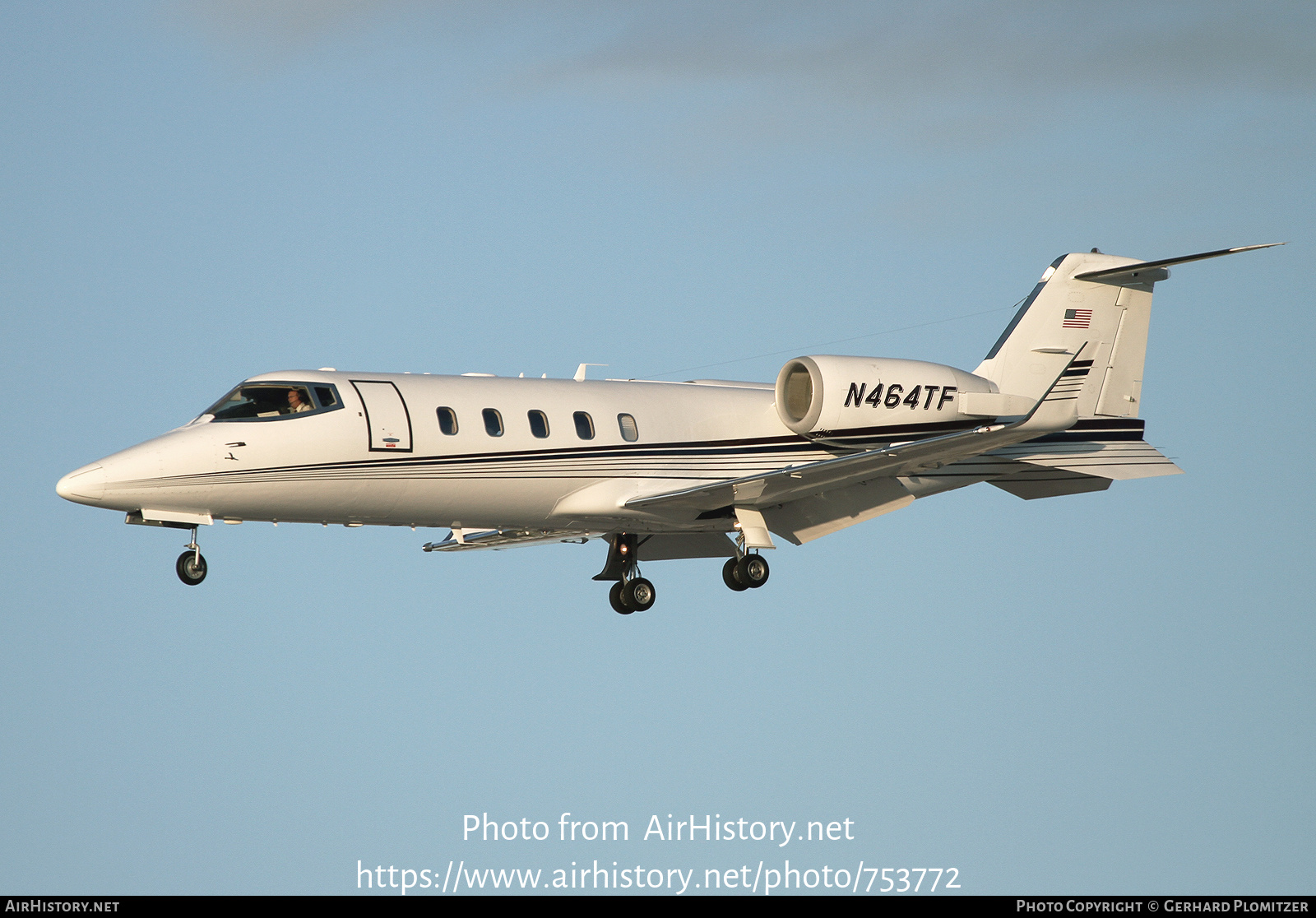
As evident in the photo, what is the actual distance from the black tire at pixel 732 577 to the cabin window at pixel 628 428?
2878mm

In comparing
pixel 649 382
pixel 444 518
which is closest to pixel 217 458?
pixel 444 518

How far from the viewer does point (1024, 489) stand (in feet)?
106

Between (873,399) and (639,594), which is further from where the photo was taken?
(639,594)

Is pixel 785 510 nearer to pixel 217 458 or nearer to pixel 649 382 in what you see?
pixel 649 382

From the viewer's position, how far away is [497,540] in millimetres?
31688

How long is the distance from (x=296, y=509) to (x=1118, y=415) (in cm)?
1532

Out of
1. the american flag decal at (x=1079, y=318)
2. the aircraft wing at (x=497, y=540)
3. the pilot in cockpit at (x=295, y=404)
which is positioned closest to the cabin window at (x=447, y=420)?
the pilot in cockpit at (x=295, y=404)

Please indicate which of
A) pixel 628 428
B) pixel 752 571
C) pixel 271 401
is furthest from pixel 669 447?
pixel 271 401

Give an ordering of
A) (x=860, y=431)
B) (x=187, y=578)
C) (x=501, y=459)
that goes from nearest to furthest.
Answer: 1. (x=187, y=578)
2. (x=501, y=459)
3. (x=860, y=431)

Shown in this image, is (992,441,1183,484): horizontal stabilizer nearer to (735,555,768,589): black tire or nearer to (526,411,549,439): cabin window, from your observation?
(735,555,768,589): black tire

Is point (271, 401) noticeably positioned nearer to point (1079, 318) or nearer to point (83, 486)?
point (83, 486)

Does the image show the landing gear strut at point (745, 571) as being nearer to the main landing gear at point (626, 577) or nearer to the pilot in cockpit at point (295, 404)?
the main landing gear at point (626, 577)

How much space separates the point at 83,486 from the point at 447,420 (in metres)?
5.54

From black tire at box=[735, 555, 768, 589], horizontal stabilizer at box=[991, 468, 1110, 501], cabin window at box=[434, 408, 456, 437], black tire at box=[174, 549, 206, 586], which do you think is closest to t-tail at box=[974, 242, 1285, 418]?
horizontal stabilizer at box=[991, 468, 1110, 501]
